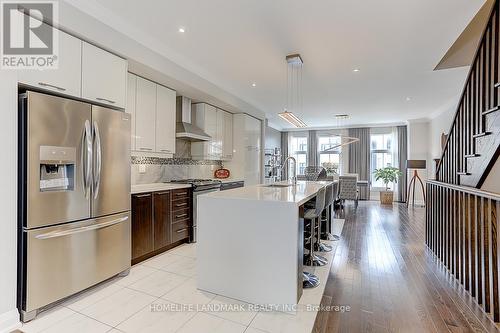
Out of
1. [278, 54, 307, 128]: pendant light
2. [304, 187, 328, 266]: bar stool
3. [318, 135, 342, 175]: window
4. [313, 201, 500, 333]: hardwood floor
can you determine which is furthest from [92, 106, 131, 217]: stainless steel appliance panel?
[318, 135, 342, 175]: window

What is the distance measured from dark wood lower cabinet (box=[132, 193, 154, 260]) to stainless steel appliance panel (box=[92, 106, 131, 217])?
246 mm

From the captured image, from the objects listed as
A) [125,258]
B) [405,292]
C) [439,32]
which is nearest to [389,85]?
[439,32]

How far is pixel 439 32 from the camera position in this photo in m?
2.92

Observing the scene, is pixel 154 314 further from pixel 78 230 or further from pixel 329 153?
pixel 329 153

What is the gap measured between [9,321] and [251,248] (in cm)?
187

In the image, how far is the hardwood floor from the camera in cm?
194

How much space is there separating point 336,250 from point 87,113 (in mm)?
3537

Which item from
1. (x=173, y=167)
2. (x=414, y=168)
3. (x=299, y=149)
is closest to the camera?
(x=173, y=167)

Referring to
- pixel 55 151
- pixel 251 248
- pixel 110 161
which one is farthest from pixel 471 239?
pixel 55 151

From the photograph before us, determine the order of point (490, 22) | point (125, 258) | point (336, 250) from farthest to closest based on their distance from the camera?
point (336, 250) → point (125, 258) → point (490, 22)

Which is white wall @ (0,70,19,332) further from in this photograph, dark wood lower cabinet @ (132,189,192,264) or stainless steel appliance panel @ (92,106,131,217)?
dark wood lower cabinet @ (132,189,192,264)

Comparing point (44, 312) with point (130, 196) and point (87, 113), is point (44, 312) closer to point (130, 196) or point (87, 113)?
point (130, 196)

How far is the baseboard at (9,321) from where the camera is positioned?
5.98 ft

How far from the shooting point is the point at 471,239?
2.32m
